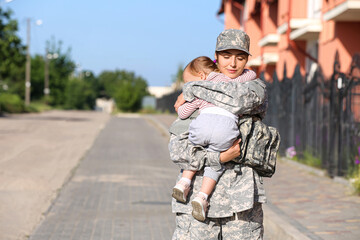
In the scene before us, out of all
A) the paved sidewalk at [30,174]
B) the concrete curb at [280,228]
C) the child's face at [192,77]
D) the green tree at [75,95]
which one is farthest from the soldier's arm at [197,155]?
the green tree at [75,95]

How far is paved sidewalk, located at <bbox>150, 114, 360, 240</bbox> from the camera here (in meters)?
6.33

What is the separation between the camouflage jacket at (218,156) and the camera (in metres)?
3.28

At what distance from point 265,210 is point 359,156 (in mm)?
2675

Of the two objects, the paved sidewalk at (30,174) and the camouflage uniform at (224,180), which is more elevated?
the camouflage uniform at (224,180)

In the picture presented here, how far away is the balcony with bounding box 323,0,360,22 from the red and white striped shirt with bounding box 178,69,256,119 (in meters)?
10.6

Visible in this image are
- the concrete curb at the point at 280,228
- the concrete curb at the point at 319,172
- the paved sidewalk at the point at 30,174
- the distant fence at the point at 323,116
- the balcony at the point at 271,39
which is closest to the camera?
the concrete curb at the point at 280,228

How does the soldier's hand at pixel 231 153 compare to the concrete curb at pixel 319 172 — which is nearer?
the soldier's hand at pixel 231 153

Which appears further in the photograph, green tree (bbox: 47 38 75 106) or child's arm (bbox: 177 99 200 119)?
green tree (bbox: 47 38 75 106)

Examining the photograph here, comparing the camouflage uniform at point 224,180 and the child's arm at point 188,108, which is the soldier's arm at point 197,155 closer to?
the camouflage uniform at point 224,180

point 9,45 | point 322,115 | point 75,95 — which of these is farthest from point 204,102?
point 75,95

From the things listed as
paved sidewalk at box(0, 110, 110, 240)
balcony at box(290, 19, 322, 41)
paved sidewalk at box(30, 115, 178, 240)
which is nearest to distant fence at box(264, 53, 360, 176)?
balcony at box(290, 19, 322, 41)

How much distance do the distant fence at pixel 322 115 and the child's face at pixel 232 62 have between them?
Result: 6669 mm

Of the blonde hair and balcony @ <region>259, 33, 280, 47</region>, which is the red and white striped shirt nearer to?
the blonde hair

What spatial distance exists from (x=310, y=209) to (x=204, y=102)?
4745mm
